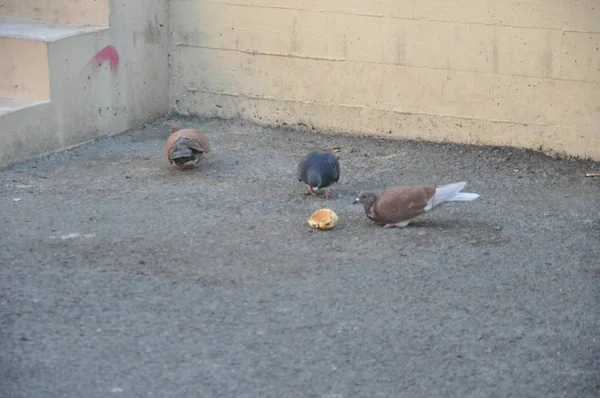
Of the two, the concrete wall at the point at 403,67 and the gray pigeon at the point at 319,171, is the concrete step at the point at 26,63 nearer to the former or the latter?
the concrete wall at the point at 403,67

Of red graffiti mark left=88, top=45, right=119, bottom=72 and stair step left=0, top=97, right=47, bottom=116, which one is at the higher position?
Result: red graffiti mark left=88, top=45, right=119, bottom=72

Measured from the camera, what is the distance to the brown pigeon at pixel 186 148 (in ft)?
24.0

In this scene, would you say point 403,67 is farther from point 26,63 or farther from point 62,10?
→ point 26,63

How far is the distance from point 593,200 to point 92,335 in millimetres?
3967

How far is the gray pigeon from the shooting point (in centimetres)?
666

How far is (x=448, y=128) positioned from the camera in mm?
8320

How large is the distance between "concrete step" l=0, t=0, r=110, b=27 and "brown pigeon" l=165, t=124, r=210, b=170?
1.56 meters

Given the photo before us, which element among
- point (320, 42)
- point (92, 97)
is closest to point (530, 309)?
point (320, 42)

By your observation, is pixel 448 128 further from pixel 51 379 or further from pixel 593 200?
pixel 51 379

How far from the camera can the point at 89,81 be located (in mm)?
8234

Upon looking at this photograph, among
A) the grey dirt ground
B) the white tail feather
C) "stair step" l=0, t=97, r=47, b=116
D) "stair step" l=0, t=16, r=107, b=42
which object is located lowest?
the grey dirt ground

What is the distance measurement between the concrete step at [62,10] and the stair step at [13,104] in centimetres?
96

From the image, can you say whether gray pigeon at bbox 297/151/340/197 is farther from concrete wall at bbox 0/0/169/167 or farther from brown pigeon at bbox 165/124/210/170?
concrete wall at bbox 0/0/169/167

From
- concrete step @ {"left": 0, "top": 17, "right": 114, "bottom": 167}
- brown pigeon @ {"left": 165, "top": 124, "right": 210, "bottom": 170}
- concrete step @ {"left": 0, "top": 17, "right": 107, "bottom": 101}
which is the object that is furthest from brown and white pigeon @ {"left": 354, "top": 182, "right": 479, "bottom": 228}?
concrete step @ {"left": 0, "top": 17, "right": 107, "bottom": 101}
